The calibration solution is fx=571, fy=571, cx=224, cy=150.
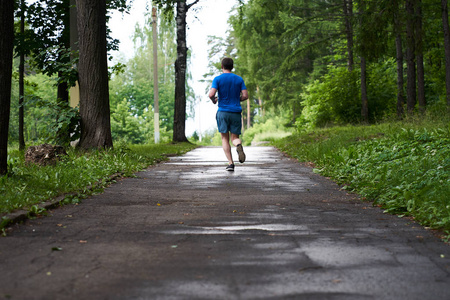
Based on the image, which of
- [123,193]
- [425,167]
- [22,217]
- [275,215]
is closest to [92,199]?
[123,193]

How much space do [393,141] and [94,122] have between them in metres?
7.19

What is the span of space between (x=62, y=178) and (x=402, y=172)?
5114mm

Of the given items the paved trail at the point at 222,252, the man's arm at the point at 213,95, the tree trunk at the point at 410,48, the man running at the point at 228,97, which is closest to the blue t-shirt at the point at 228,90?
the man running at the point at 228,97

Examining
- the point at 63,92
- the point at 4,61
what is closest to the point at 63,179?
the point at 4,61

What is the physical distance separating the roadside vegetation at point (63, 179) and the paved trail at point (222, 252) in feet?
1.28

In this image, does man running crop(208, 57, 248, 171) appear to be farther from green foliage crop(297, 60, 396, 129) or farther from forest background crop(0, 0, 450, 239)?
green foliage crop(297, 60, 396, 129)

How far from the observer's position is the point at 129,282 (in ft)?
12.2

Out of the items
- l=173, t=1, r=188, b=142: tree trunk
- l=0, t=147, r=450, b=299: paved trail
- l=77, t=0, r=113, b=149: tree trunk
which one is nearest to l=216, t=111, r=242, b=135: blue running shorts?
l=77, t=0, r=113, b=149: tree trunk

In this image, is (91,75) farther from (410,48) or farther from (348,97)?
(348,97)

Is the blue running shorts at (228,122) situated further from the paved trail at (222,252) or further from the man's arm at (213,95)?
the paved trail at (222,252)

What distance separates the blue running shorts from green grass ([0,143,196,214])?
6.78ft

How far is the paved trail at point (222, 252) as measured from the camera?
360 cm

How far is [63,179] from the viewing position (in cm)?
853

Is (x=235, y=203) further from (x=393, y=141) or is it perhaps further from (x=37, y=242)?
(x=393, y=141)
